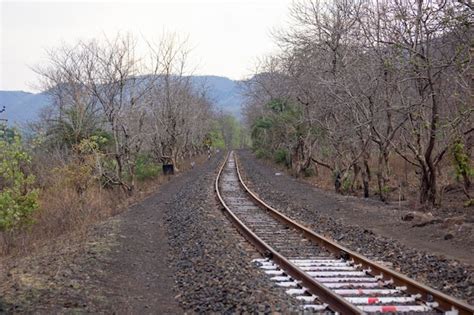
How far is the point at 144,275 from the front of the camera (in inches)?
390

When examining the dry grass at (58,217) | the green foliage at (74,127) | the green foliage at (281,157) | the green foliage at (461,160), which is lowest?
the dry grass at (58,217)

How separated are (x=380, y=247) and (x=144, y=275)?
4.96 m

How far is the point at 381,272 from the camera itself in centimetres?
874

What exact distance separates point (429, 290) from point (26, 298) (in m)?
5.41

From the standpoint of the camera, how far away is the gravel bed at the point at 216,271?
7.51 m

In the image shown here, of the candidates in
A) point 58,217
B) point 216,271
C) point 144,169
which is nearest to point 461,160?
point 216,271

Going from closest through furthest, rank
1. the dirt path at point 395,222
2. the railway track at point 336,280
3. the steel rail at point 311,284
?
1. the steel rail at point 311,284
2. the railway track at point 336,280
3. the dirt path at point 395,222

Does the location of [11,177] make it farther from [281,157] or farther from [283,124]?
Result: [281,157]

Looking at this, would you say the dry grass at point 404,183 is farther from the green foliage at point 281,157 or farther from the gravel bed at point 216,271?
the green foliage at point 281,157

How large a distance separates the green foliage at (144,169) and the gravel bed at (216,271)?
18.6 m

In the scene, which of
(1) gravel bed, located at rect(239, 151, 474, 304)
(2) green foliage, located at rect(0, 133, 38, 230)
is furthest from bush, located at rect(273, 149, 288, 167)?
(2) green foliage, located at rect(0, 133, 38, 230)

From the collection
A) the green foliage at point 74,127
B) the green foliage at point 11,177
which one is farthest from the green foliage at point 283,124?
the green foliage at point 11,177

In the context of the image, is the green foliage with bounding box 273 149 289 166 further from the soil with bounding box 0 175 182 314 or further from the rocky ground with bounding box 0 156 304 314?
the soil with bounding box 0 175 182 314

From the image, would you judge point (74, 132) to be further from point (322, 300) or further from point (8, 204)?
point (322, 300)
